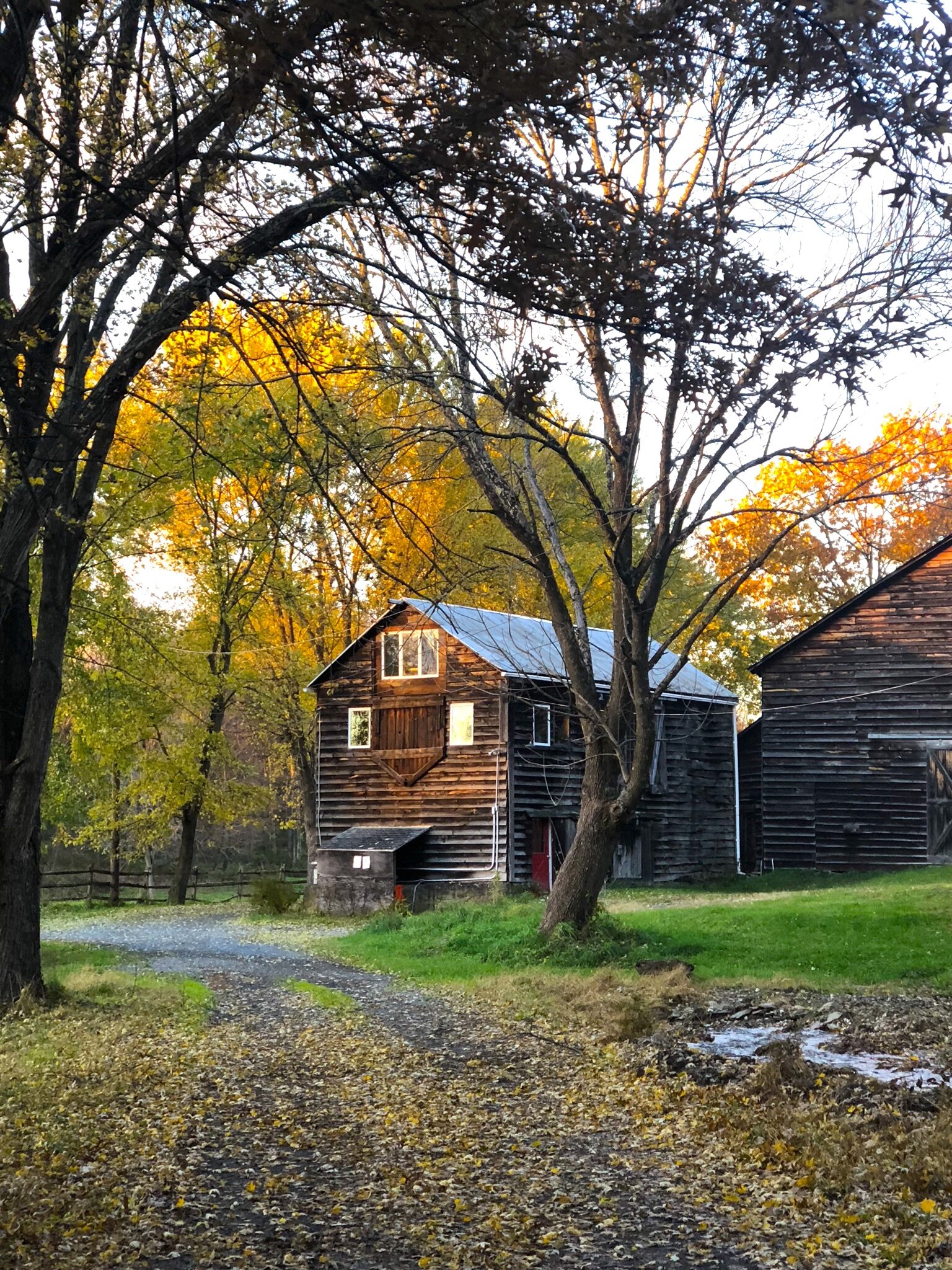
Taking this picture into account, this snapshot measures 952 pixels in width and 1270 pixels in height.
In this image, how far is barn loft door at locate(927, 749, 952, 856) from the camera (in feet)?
106

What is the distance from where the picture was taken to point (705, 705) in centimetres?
3816

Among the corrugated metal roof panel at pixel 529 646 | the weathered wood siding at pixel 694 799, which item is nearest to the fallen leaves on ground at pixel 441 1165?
the corrugated metal roof panel at pixel 529 646

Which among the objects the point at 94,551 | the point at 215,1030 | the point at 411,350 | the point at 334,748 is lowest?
the point at 215,1030

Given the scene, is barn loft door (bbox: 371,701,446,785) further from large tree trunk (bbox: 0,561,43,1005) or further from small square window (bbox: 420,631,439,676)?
large tree trunk (bbox: 0,561,43,1005)

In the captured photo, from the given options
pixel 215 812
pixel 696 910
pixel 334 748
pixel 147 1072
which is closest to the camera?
pixel 147 1072

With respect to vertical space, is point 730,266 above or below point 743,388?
above

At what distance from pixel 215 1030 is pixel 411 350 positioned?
872 cm

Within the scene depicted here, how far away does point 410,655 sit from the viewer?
33.0m

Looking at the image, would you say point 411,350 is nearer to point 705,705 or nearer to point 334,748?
point 334,748

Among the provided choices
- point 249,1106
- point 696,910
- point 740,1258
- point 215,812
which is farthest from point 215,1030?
point 215,812

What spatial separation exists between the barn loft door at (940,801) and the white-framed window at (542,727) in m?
9.75

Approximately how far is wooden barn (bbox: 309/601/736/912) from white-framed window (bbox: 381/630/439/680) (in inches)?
1.4

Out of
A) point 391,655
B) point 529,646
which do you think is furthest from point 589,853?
point 391,655

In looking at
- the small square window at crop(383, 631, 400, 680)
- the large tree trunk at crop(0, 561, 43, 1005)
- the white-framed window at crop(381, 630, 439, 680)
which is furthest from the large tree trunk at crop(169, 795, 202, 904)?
the large tree trunk at crop(0, 561, 43, 1005)
